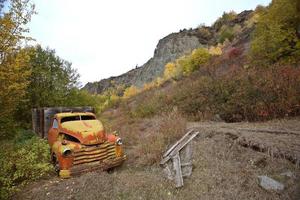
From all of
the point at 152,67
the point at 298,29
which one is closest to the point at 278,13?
the point at 298,29

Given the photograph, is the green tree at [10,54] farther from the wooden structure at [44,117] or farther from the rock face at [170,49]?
the rock face at [170,49]

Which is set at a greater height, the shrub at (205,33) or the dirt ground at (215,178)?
the shrub at (205,33)

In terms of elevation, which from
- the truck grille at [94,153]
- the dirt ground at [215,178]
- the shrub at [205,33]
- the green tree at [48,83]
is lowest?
the dirt ground at [215,178]

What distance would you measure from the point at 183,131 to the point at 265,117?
3.79 metres

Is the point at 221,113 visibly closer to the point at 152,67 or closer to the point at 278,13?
the point at 278,13

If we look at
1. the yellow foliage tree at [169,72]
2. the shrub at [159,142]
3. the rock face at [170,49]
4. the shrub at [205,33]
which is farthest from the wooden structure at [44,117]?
the shrub at [205,33]

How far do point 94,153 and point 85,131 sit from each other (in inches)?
27.1

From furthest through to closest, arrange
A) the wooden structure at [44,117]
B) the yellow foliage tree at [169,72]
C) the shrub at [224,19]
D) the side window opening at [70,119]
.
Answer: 1. the shrub at [224,19]
2. the yellow foliage tree at [169,72]
3. the wooden structure at [44,117]
4. the side window opening at [70,119]

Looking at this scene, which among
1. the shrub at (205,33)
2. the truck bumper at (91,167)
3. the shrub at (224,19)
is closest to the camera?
the truck bumper at (91,167)

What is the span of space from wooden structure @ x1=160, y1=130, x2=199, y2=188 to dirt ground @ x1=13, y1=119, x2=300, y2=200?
178mm

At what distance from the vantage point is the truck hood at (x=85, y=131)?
7.26 meters

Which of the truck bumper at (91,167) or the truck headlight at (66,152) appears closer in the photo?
the truck bumper at (91,167)

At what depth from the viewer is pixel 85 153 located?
22.9 feet

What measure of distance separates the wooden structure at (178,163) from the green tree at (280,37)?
1088 centimetres
